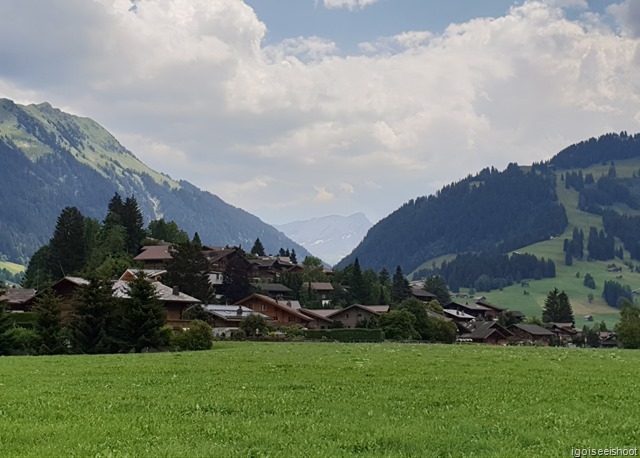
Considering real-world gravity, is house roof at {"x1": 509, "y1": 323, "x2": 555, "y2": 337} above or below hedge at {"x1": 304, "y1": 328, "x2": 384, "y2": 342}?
below

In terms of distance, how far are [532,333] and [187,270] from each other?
98453 millimetres

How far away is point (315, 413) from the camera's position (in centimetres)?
1536

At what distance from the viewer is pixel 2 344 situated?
50.2 meters

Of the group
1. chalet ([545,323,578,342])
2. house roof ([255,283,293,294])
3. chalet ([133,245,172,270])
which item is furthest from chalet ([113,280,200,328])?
chalet ([545,323,578,342])

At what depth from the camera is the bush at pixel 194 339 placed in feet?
179

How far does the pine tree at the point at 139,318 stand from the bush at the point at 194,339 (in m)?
2.16

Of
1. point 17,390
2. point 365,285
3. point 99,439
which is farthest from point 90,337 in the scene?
point 365,285

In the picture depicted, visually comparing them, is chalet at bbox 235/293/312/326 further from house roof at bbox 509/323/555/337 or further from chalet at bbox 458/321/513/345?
house roof at bbox 509/323/555/337

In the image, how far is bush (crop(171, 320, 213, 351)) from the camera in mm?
54438

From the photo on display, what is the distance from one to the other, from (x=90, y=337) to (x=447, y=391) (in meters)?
40.5

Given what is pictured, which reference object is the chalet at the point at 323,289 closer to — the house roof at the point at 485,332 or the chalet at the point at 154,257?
the house roof at the point at 485,332

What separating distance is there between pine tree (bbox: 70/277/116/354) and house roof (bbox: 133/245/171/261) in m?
76.4

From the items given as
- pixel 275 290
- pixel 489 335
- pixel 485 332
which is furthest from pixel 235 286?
pixel 489 335

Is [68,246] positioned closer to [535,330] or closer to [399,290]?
[399,290]
